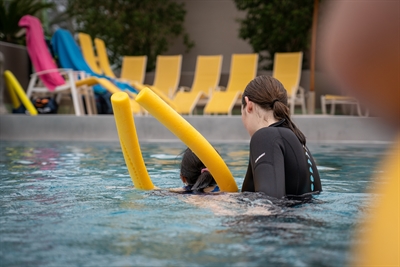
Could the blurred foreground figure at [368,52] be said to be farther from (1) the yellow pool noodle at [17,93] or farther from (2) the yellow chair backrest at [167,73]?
(2) the yellow chair backrest at [167,73]

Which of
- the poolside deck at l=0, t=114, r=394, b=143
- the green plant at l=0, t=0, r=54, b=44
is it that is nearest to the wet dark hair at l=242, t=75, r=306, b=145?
the poolside deck at l=0, t=114, r=394, b=143

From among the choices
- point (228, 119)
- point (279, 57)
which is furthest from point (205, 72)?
point (228, 119)

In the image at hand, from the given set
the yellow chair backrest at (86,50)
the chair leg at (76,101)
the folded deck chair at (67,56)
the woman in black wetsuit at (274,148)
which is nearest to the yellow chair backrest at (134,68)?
the yellow chair backrest at (86,50)

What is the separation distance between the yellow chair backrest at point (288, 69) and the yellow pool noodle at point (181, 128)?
9791 millimetres

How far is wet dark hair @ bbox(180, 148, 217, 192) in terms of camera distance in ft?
11.1

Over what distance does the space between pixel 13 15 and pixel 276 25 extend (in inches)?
265

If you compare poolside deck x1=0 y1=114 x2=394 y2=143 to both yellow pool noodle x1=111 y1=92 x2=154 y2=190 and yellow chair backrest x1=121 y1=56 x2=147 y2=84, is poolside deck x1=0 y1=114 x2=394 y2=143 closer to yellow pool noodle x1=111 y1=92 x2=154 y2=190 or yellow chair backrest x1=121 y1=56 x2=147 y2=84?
yellow pool noodle x1=111 y1=92 x2=154 y2=190

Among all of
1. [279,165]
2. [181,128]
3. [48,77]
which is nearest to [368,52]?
[279,165]

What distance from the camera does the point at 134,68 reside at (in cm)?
1497

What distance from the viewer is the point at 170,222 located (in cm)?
262

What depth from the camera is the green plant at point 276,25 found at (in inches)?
593

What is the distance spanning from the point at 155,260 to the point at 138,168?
1434mm

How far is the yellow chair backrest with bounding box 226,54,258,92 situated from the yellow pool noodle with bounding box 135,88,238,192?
10033mm

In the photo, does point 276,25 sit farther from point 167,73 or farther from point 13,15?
point 13,15
